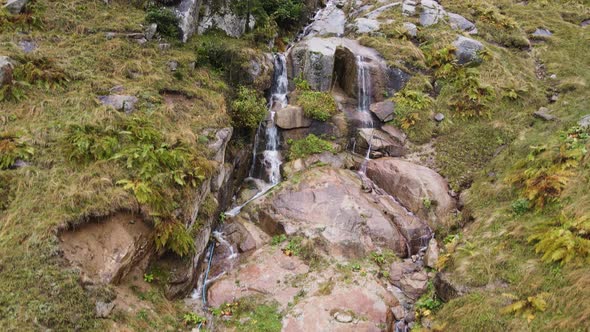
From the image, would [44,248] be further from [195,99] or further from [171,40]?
[171,40]

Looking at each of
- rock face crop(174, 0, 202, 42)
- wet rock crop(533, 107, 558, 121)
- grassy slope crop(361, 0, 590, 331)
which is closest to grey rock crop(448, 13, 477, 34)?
grassy slope crop(361, 0, 590, 331)

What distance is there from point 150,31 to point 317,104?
7.55 m

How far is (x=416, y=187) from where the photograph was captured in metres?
13.8

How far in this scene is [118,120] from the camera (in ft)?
35.2

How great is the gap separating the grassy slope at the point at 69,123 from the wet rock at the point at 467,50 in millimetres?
12342

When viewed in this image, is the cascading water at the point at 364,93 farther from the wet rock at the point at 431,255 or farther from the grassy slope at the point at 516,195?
the wet rock at the point at 431,255

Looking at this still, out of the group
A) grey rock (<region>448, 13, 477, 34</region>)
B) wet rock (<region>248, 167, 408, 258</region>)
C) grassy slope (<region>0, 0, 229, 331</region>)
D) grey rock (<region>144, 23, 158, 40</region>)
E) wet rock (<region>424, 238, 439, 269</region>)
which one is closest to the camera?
grassy slope (<region>0, 0, 229, 331</region>)

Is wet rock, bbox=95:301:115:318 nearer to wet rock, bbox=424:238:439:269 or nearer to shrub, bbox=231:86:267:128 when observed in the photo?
shrub, bbox=231:86:267:128

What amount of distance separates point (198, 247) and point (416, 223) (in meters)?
7.22

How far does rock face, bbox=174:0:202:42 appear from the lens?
52.6 ft

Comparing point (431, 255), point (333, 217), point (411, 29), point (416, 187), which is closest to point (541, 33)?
point (411, 29)

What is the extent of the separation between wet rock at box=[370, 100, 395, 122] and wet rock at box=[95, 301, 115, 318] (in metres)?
12.9

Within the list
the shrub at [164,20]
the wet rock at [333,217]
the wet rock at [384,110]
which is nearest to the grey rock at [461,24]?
the wet rock at [384,110]

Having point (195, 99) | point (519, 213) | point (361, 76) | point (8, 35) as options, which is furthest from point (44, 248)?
point (361, 76)
